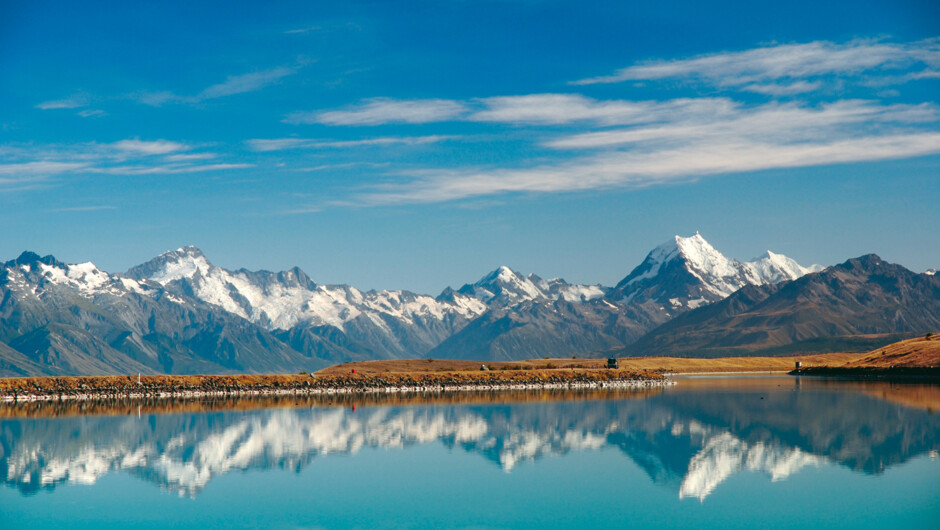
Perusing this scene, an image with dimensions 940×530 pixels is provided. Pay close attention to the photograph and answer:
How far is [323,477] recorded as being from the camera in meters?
58.0

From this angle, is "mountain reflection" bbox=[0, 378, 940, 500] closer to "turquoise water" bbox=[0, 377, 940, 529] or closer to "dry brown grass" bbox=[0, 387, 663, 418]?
"turquoise water" bbox=[0, 377, 940, 529]

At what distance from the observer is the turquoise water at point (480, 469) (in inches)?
1834

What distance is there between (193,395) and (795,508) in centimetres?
10564

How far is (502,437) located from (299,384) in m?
74.2

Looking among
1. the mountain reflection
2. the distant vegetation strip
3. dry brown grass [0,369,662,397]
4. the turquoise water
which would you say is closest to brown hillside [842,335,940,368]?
the distant vegetation strip

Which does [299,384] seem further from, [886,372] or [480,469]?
[886,372]

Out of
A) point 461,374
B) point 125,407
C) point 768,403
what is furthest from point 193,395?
point 768,403

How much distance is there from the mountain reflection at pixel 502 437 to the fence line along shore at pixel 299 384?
97.0 feet

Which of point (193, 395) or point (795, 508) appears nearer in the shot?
point (795, 508)

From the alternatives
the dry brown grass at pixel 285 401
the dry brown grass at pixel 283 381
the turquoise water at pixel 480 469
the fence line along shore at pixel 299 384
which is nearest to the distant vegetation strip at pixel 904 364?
the fence line along shore at pixel 299 384

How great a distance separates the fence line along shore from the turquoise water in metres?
35.5

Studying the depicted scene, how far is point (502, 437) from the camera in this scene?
77312 mm

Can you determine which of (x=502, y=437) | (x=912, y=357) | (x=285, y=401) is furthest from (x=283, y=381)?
(x=912, y=357)

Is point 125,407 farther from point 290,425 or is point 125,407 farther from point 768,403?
point 768,403
